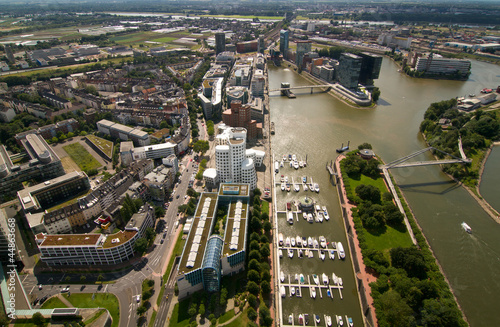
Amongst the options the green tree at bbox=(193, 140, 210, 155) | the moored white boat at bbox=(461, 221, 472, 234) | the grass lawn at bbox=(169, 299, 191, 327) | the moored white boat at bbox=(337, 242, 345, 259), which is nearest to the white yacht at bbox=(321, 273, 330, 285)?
the moored white boat at bbox=(337, 242, 345, 259)

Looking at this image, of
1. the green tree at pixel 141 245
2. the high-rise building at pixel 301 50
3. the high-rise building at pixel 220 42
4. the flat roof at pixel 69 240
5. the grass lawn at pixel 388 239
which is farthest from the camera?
the high-rise building at pixel 220 42

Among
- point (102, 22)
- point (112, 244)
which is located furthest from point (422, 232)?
point (102, 22)

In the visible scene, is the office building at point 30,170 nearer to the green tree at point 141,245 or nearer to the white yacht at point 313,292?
the green tree at point 141,245

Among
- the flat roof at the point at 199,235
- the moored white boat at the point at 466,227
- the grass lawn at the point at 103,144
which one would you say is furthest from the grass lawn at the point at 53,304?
the moored white boat at the point at 466,227

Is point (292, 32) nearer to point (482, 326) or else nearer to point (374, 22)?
point (374, 22)

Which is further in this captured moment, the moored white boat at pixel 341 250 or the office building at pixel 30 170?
the office building at pixel 30 170

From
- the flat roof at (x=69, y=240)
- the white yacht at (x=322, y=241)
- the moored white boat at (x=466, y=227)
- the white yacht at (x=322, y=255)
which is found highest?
the flat roof at (x=69, y=240)

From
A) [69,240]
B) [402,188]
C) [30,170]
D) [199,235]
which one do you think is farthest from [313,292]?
[30,170]
